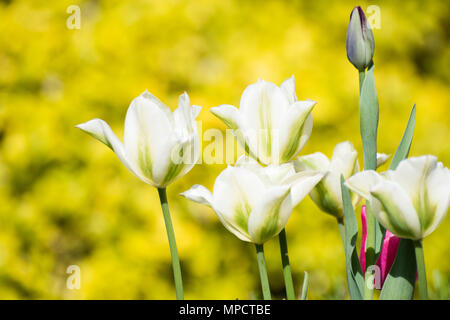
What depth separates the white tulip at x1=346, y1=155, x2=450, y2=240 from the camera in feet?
1.09

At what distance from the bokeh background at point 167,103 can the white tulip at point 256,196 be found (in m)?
0.78

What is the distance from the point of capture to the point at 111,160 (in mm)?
1191

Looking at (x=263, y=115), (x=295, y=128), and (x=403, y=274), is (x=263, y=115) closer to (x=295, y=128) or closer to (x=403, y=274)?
(x=295, y=128)

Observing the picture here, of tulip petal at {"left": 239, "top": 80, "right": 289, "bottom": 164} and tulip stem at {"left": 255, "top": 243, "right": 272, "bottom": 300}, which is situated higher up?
tulip petal at {"left": 239, "top": 80, "right": 289, "bottom": 164}

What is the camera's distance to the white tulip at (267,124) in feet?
1.38

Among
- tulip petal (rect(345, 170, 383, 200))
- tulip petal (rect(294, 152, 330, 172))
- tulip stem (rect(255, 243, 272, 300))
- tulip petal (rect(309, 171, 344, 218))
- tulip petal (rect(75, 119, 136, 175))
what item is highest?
tulip petal (rect(75, 119, 136, 175))

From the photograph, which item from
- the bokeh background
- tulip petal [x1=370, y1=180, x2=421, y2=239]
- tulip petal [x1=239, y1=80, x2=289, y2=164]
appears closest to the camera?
tulip petal [x1=370, y1=180, x2=421, y2=239]

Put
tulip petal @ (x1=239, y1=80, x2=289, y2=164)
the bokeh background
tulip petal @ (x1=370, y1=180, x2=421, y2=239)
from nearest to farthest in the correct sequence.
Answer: tulip petal @ (x1=370, y1=180, x2=421, y2=239), tulip petal @ (x1=239, y1=80, x2=289, y2=164), the bokeh background

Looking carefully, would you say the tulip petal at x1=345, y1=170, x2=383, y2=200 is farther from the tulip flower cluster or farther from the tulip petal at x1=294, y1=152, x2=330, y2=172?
the tulip petal at x1=294, y1=152, x2=330, y2=172

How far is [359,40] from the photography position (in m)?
0.41

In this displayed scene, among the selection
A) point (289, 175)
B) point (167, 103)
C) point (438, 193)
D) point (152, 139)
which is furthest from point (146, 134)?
point (167, 103)

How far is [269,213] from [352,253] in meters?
0.09

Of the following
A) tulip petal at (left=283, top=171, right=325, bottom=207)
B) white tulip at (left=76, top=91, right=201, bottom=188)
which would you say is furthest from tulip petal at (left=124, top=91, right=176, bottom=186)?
tulip petal at (left=283, top=171, right=325, bottom=207)

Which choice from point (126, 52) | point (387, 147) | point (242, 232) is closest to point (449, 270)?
point (387, 147)
